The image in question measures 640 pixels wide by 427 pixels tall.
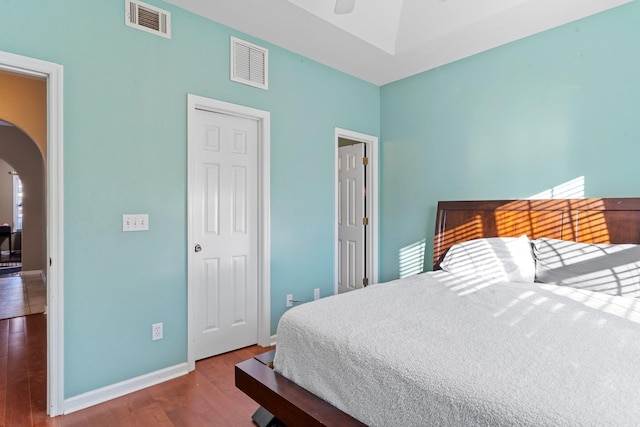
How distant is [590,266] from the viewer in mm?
2244

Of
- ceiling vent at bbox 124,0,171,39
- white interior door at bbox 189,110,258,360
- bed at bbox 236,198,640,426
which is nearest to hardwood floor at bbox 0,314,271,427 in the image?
white interior door at bbox 189,110,258,360

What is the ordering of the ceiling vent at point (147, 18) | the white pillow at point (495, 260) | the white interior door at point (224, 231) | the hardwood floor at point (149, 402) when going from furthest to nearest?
the white interior door at point (224, 231) → the white pillow at point (495, 260) → the ceiling vent at point (147, 18) → the hardwood floor at point (149, 402)

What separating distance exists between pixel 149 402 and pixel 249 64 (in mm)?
2585

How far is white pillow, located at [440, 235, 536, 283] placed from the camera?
248 centimetres

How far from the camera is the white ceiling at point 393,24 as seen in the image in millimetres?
2453

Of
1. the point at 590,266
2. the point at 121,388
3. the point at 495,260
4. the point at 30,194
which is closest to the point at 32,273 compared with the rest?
the point at 30,194

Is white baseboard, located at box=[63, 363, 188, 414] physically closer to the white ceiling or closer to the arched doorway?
the white ceiling

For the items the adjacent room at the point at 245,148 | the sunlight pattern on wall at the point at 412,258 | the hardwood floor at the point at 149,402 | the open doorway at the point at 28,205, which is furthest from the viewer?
the open doorway at the point at 28,205

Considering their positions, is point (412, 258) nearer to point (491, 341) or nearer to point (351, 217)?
point (351, 217)

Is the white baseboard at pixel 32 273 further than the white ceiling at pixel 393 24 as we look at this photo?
Yes

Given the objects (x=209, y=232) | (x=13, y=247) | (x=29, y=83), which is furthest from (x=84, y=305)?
(x=13, y=247)

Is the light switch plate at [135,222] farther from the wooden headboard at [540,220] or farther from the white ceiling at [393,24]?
the wooden headboard at [540,220]

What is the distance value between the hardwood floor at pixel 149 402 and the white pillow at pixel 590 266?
2212 mm

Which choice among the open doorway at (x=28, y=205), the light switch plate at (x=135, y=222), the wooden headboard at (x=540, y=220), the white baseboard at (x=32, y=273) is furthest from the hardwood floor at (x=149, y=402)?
the white baseboard at (x=32, y=273)
